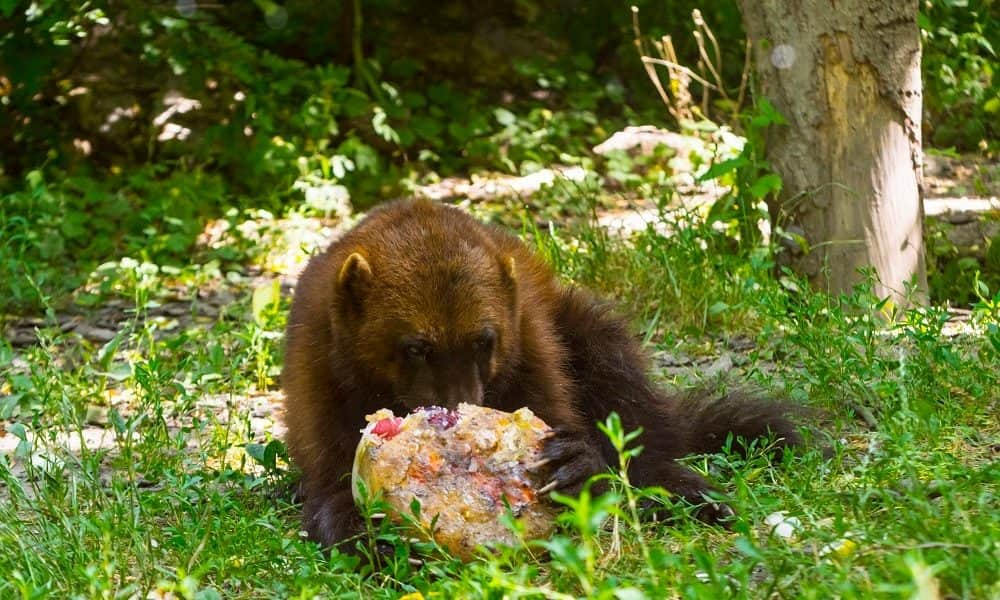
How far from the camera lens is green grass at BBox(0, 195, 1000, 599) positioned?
2611mm

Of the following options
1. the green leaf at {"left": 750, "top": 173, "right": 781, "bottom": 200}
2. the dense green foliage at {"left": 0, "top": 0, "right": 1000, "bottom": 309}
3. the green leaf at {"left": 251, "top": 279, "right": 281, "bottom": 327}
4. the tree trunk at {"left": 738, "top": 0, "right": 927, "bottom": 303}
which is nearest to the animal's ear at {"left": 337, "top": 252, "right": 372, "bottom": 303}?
the green leaf at {"left": 251, "top": 279, "right": 281, "bottom": 327}

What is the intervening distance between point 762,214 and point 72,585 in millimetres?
4025

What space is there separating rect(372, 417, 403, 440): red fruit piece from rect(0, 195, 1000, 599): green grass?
0.94 ft

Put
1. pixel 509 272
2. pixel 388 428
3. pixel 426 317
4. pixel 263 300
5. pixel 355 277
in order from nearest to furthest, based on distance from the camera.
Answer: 1. pixel 388 428
2. pixel 426 317
3. pixel 355 277
4. pixel 509 272
5. pixel 263 300

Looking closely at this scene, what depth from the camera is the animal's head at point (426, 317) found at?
3.68 m

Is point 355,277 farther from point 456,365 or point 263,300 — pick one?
point 263,300

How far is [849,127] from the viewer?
5852 millimetres

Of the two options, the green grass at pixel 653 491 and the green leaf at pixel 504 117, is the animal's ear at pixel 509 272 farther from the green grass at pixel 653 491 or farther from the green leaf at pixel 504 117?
the green leaf at pixel 504 117

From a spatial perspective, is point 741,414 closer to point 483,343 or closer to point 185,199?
point 483,343

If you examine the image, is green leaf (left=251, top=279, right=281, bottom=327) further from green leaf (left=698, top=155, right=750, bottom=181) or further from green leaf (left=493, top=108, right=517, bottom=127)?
green leaf (left=493, top=108, right=517, bottom=127)

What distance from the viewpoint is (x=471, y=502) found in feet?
11.0

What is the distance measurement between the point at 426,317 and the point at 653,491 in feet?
4.29

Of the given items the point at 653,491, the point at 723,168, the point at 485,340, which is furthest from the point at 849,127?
the point at 653,491

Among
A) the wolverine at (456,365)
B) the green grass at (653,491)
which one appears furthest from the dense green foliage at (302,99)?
the wolverine at (456,365)
